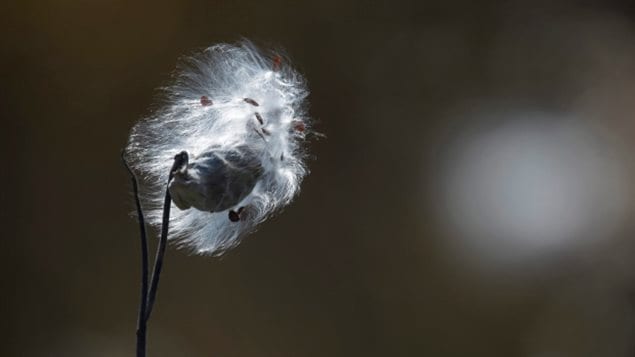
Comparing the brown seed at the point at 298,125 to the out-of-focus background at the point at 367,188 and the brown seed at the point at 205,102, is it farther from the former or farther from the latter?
the out-of-focus background at the point at 367,188

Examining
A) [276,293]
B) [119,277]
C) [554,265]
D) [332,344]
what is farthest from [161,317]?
[554,265]

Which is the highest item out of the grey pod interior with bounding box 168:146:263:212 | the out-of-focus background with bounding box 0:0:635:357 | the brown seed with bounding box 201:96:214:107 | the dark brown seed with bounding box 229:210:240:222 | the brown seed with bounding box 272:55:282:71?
the brown seed with bounding box 272:55:282:71

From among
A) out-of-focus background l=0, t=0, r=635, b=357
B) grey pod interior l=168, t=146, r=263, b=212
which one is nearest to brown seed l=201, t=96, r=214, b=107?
grey pod interior l=168, t=146, r=263, b=212

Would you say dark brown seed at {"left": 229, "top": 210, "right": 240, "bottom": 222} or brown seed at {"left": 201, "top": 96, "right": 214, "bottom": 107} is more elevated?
brown seed at {"left": 201, "top": 96, "right": 214, "bottom": 107}

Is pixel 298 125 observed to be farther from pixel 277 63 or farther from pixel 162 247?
pixel 162 247

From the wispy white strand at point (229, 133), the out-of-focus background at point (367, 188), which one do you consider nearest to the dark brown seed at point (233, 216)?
the wispy white strand at point (229, 133)

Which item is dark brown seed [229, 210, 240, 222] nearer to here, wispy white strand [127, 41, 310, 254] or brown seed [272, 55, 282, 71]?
wispy white strand [127, 41, 310, 254]

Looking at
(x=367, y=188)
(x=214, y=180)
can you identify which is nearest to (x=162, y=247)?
(x=214, y=180)
